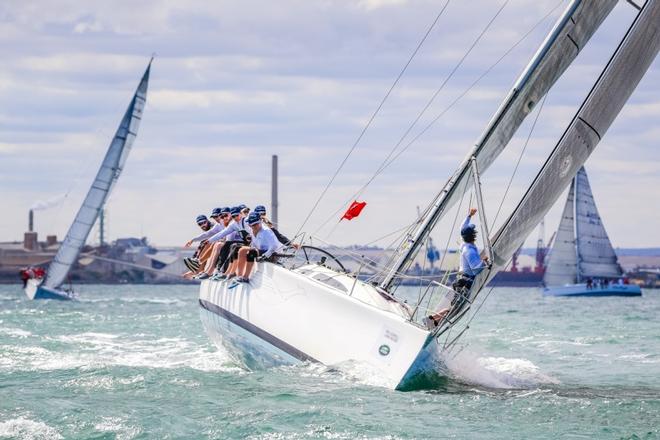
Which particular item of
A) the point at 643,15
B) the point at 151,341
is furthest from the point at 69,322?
the point at 643,15

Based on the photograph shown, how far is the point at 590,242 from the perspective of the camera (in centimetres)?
7662

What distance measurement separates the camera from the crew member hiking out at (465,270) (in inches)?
555

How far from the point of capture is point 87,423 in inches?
471

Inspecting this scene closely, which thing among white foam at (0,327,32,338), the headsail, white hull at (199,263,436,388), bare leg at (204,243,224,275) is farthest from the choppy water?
white foam at (0,327,32,338)

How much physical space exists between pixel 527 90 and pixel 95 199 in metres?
39.7

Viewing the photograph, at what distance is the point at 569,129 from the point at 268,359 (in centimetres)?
497

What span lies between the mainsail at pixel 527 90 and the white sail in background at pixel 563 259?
59669mm

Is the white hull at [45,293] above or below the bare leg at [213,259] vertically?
below

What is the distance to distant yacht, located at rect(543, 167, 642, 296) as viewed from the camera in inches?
2923

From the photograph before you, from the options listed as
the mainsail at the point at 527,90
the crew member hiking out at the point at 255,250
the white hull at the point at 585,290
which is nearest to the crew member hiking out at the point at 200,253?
the crew member hiking out at the point at 255,250

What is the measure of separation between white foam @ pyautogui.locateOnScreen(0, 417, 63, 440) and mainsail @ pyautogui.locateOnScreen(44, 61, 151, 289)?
41.0m

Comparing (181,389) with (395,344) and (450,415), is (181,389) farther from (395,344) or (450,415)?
(450,415)

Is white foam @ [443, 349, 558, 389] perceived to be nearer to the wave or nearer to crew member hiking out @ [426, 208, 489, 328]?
crew member hiking out @ [426, 208, 489, 328]

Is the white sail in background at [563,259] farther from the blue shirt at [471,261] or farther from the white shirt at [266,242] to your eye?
the blue shirt at [471,261]
